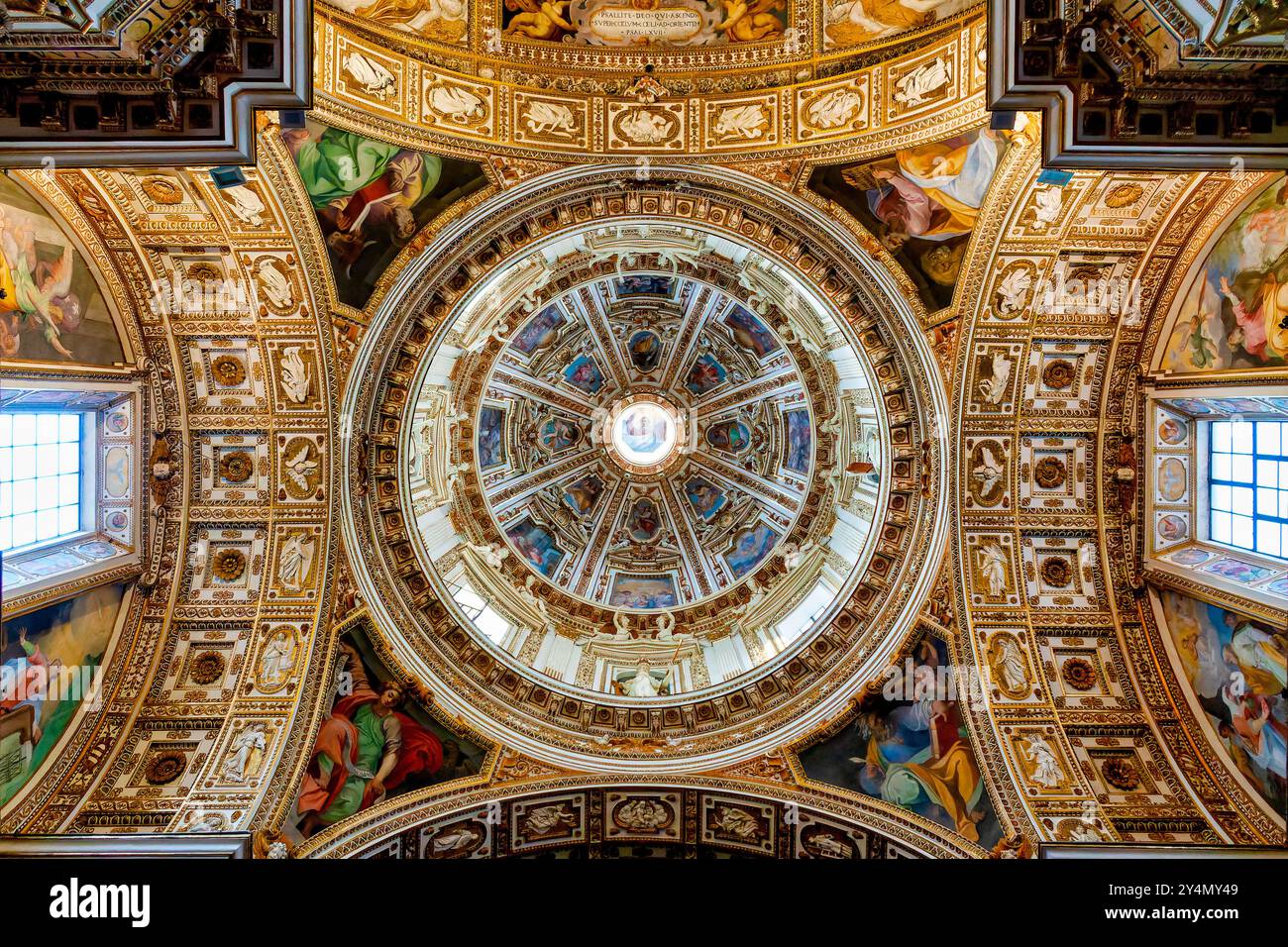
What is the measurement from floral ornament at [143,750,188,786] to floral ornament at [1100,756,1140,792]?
59.8ft

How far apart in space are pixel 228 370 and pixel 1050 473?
18.0 metres

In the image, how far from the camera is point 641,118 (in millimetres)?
15406

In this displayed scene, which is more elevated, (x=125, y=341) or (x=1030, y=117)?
(x=1030, y=117)

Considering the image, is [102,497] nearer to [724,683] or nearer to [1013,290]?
[724,683]

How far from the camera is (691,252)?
1850cm

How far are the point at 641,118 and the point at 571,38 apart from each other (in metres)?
2.03

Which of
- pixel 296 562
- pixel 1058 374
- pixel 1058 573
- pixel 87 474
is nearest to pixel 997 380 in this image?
pixel 1058 374

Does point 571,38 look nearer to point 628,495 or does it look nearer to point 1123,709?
point 628,495

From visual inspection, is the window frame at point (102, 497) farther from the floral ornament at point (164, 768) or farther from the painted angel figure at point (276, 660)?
the floral ornament at point (164, 768)

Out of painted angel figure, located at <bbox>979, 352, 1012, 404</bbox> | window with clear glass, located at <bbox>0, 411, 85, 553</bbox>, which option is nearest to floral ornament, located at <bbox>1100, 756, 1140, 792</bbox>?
painted angel figure, located at <bbox>979, 352, 1012, 404</bbox>

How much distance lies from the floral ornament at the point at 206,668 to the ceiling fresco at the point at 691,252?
0.20 feet

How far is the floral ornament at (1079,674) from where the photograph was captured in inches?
621

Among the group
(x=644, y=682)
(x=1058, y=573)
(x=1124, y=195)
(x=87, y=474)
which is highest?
(x=1124, y=195)

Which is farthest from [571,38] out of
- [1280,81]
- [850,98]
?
[1280,81]
